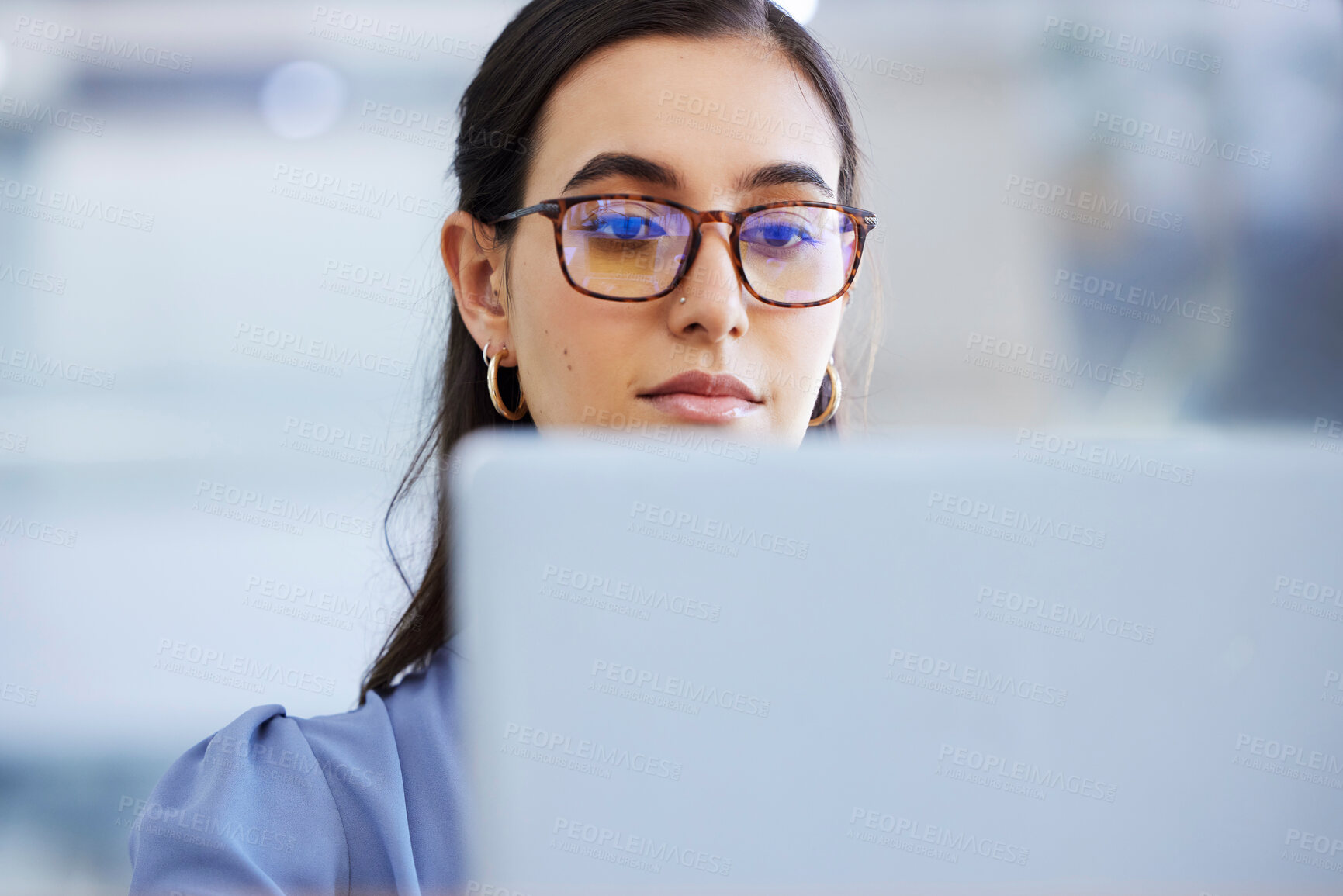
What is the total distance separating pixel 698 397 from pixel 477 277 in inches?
14.4

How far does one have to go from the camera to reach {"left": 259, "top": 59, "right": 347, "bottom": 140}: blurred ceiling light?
3484 millimetres

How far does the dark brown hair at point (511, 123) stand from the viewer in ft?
3.40

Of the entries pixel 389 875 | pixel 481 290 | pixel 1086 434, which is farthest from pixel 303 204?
pixel 1086 434

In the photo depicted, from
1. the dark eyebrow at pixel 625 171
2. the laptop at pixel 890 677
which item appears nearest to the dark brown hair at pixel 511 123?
the dark eyebrow at pixel 625 171

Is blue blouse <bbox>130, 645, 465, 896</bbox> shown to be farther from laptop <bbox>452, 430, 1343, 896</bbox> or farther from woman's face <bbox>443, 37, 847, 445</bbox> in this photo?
laptop <bbox>452, 430, 1343, 896</bbox>

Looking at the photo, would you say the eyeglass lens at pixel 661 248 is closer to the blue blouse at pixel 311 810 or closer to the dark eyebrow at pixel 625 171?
the dark eyebrow at pixel 625 171

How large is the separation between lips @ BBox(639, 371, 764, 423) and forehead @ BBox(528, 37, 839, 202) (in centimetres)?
16

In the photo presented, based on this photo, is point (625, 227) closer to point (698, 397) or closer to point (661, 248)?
point (661, 248)

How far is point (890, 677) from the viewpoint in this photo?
1.30 ft

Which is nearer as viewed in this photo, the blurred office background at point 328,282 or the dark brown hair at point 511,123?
the dark brown hair at point 511,123

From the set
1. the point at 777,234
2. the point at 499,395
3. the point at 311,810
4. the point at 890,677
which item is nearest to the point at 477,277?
the point at 499,395

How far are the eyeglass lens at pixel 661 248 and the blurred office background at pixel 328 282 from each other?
2.39 meters

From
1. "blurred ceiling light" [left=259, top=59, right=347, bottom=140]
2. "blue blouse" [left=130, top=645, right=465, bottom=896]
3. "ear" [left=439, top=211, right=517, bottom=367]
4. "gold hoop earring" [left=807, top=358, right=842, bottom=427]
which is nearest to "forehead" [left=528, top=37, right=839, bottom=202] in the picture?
"ear" [left=439, top=211, right=517, bottom=367]

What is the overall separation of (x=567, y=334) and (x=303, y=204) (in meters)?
2.74
